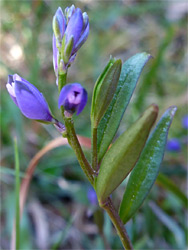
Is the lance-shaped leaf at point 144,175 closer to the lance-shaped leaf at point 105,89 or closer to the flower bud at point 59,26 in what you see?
the lance-shaped leaf at point 105,89

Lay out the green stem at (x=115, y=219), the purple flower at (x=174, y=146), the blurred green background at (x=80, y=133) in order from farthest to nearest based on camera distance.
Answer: the purple flower at (x=174, y=146) < the blurred green background at (x=80, y=133) < the green stem at (x=115, y=219)

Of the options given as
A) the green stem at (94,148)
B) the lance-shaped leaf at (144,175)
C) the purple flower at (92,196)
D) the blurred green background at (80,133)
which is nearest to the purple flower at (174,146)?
the blurred green background at (80,133)

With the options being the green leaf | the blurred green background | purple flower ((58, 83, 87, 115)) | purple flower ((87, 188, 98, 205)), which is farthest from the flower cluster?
purple flower ((87, 188, 98, 205))

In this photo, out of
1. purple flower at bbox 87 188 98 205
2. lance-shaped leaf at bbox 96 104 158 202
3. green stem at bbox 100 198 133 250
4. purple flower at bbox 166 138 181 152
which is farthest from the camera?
purple flower at bbox 166 138 181 152

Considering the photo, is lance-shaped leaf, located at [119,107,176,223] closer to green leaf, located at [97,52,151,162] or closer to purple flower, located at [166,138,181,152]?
green leaf, located at [97,52,151,162]

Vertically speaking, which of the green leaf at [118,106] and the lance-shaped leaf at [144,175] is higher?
the green leaf at [118,106]

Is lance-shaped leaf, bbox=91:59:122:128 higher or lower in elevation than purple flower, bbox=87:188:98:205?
higher
